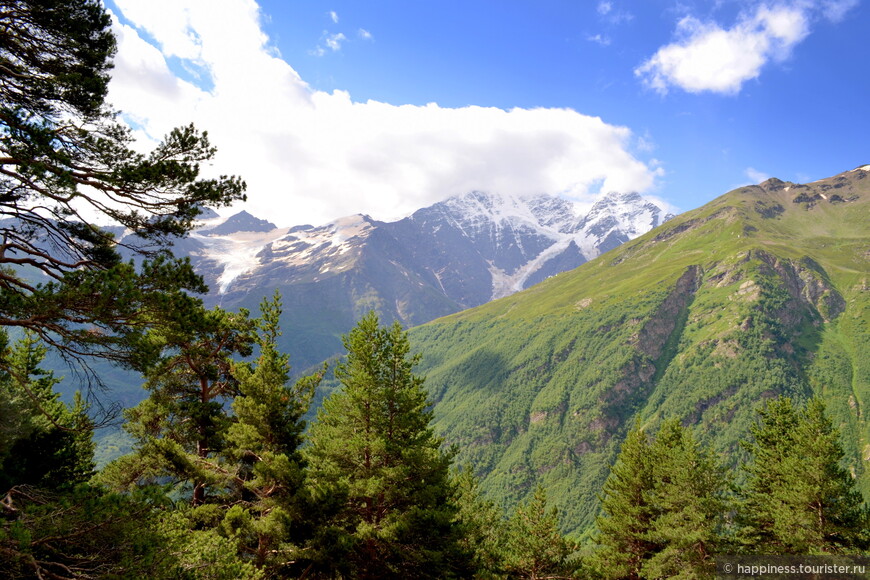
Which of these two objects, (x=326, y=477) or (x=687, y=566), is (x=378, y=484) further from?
(x=687, y=566)

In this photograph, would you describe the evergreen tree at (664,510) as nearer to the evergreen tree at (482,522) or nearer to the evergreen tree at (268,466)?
the evergreen tree at (482,522)

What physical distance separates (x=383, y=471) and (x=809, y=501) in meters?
26.3

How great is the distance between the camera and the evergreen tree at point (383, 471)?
2080cm

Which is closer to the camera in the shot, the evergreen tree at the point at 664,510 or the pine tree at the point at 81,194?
the pine tree at the point at 81,194

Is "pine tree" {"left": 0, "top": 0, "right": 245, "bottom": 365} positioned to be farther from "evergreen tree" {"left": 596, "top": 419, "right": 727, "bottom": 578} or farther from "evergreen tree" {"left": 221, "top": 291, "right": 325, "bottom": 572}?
"evergreen tree" {"left": 596, "top": 419, "right": 727, "bottom": 578}

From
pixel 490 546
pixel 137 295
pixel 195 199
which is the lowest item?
pixel 490 546

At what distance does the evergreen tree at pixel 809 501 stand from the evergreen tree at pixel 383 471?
21.5 m

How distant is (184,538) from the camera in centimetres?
1203

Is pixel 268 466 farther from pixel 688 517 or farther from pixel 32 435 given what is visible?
pixel 688 517

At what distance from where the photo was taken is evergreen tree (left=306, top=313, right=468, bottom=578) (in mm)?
20797

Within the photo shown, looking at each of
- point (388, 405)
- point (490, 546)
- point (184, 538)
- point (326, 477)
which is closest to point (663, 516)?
point (490, 546)

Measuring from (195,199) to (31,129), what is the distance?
13.7ft

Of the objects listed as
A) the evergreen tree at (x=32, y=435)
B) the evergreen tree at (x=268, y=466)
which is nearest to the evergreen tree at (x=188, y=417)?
the evergreen tree at (x=268, y=466)

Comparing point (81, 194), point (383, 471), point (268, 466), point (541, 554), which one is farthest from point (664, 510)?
point (81, 194)
